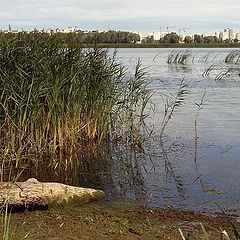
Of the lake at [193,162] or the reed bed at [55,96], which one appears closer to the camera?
the lake at [193,162]

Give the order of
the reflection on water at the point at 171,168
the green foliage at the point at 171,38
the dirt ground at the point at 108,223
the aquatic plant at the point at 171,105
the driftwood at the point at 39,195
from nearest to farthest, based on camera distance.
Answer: the dirt ground at the point at 108,223
the driftwood at the point at 39,195
the reflection on water at the point at 171,168
the aquatic plant at the point at 171,105
the green foliage at the point at 171,38

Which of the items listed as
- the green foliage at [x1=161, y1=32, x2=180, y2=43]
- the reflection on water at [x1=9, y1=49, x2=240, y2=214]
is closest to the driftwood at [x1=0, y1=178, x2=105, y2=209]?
the reflection on water at [x1=9, y1=49, x2=240, y2=214]

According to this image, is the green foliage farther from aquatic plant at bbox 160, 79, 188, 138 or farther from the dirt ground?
the dirt ground

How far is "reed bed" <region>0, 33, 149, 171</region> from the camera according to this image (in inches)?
333

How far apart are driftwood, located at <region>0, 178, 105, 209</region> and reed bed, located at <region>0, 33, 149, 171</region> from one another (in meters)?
1.35

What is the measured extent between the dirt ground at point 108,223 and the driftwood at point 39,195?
0.12m

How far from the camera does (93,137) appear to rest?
10148 millimetres

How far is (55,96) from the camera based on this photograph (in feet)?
28.8

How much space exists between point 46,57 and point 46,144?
1.46 m

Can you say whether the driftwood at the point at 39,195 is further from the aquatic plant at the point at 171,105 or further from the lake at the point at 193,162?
the aquatic plant at the point at 171,105

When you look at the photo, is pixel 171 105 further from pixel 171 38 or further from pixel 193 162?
pixel 171 38

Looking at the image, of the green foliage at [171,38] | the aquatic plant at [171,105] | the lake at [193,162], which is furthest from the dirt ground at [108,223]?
the green foliage at [171,38]

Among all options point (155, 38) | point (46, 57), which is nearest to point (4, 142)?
point (46, 57)

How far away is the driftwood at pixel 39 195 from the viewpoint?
245 inches
